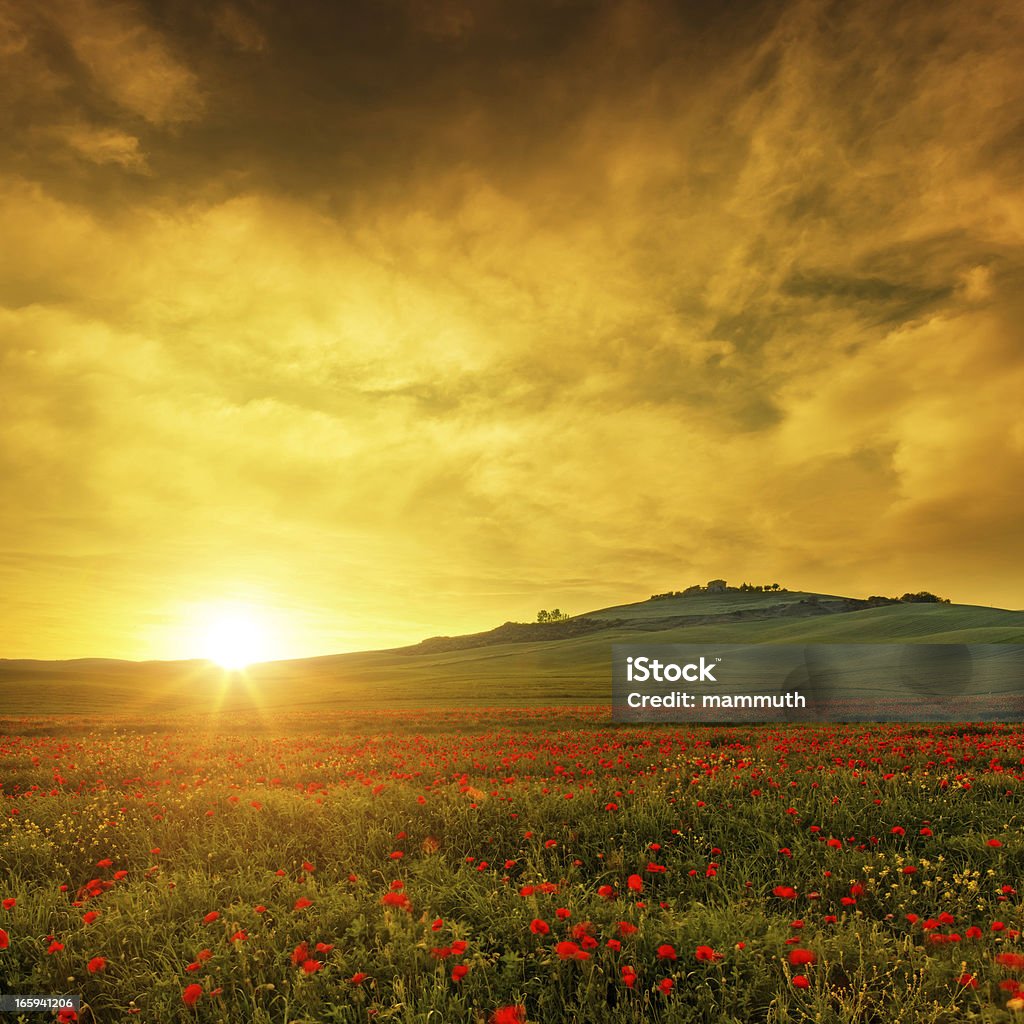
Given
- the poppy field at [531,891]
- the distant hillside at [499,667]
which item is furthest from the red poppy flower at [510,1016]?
the distant hillside at [499,667]

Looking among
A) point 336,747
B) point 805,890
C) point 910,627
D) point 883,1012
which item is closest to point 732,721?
point 336,747

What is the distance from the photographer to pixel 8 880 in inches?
261

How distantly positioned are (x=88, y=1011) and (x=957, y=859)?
294 inches

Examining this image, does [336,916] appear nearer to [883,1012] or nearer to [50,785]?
[883,1012]

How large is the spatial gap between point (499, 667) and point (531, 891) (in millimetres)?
70828

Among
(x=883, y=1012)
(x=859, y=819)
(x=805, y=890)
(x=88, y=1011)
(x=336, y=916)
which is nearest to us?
(x=883, y=1012)

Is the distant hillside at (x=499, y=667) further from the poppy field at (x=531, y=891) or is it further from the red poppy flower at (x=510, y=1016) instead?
the red poppy flower at (x=510, y=1016)

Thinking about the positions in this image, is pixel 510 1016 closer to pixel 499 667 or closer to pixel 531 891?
pixel 531 891

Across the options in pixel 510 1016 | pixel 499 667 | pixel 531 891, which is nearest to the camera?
pixel 510 1016

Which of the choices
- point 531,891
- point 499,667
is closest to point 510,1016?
point 531,891

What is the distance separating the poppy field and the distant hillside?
2374 cm

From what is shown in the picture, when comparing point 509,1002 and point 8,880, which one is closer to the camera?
point 509,1002

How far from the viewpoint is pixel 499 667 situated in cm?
7438

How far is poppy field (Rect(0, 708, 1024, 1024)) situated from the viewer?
4.00 m
